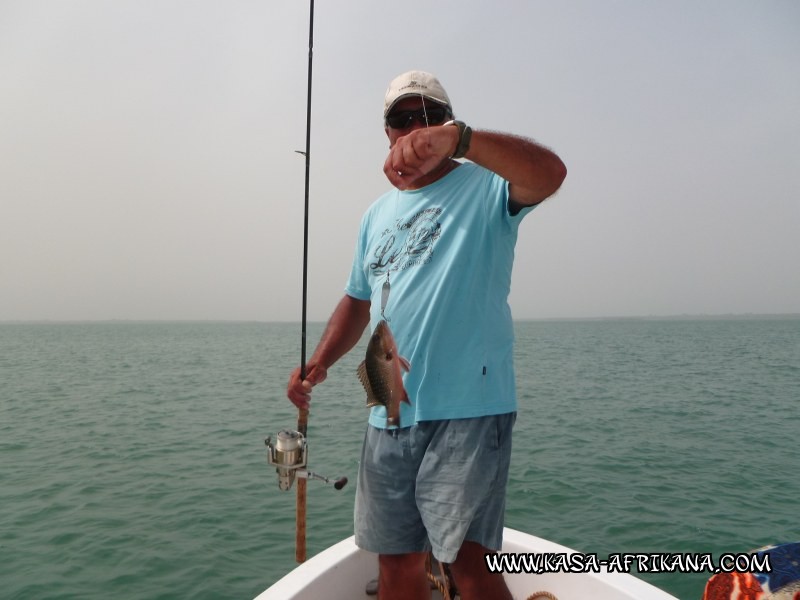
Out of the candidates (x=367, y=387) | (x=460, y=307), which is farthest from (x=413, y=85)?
(x=367, y=387)

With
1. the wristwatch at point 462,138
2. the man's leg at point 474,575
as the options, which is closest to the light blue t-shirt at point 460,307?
the wristwatch at point 462,138

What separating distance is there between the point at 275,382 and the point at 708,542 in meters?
18.4

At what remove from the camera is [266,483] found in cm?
882

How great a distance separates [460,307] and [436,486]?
0.77 m

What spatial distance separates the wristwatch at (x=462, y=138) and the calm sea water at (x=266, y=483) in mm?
5389

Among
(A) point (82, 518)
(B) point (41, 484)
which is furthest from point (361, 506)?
(B) point (41, 484)

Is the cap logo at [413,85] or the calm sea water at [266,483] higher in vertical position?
the cap logo at [413,85]

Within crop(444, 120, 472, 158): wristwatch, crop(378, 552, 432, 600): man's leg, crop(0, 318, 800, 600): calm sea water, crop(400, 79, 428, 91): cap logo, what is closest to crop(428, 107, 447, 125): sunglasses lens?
crop(400, 79, 428, 91): cap logo

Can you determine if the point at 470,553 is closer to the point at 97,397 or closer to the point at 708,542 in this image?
the point at 708,542

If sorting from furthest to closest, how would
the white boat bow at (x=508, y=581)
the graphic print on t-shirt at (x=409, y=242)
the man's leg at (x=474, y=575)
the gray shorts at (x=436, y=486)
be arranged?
1. the white boat bow at (x=508, y=581)
2. the graphic print on t-shirt at (x=409, y=242)
3. the man's leg at (x=474, y=575)
4. the gray shorts at (x=436, y=486)

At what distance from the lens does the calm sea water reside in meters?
6.12

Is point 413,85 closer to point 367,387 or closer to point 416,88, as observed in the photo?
point 416,88

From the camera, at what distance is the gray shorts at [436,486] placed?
2.18m

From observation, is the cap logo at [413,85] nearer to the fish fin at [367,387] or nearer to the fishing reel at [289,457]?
the fish fin at [367,387]
